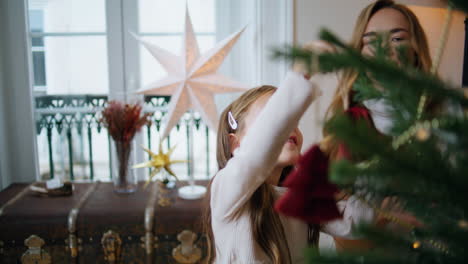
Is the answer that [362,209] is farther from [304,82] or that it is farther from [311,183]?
[311,183]

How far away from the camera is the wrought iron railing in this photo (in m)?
1.82

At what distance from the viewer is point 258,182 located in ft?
2.12

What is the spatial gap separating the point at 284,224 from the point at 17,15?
5.36 feet

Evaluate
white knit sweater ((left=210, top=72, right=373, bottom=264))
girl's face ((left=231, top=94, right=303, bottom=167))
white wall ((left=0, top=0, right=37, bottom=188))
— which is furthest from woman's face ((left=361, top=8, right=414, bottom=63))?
white wall ((left=0, top=0, right=37, bottom=188))

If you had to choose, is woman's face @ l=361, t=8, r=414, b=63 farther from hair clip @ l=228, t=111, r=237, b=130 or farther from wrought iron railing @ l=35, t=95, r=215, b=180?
wrought iron railing @ l=35, t=95, r=215, b=180

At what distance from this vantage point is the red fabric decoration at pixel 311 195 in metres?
0.28

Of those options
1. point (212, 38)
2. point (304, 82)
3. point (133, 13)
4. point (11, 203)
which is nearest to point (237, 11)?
point (212, 38)

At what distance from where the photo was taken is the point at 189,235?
1395 mm

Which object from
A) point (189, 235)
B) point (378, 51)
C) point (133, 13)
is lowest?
point (189, 235)

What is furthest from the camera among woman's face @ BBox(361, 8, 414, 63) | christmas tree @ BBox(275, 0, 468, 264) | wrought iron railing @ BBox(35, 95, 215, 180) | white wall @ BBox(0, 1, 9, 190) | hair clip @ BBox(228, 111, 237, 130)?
wrought iron railing @ BBox(35, 95, 215, 180)

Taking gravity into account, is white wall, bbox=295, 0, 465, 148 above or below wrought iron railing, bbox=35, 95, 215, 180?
above

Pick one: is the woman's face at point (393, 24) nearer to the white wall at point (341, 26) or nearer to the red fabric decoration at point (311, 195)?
the red fabric decoration at point (311, 195)

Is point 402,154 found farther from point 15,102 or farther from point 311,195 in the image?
point 15,102

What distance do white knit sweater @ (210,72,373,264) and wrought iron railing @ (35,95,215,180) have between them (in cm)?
103
